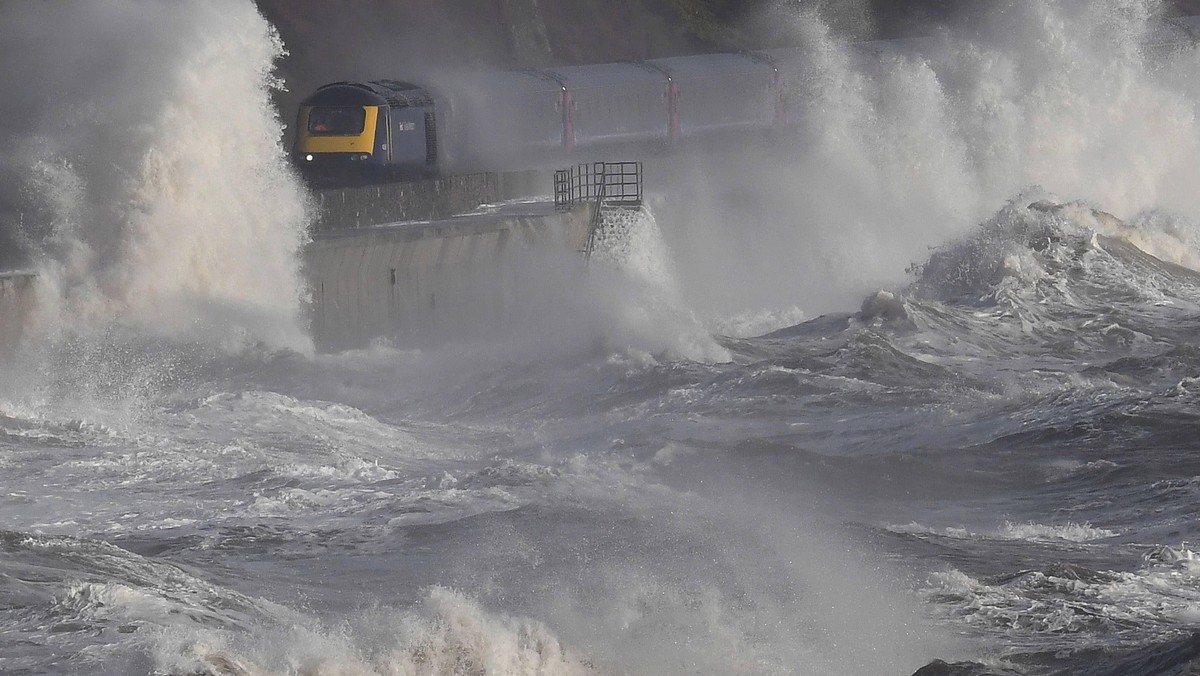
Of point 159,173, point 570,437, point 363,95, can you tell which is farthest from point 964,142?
point 570,437

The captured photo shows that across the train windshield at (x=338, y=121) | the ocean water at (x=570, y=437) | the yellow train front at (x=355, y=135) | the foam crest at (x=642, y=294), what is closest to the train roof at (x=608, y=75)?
the ocean water at (x=570, y=437)

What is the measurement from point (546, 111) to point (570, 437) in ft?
61.5

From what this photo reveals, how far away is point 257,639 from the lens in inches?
267

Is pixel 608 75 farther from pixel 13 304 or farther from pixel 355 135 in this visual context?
pixel 13 304

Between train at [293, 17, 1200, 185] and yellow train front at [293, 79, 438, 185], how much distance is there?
0.05ft

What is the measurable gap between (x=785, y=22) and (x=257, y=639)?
4878 centimetres

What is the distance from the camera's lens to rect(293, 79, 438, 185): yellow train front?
1021 inches

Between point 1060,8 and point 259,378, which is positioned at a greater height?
point 1060,8

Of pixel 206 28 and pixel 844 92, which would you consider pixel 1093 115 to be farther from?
pixel 206 28

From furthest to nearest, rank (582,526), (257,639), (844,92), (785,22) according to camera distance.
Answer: (785,22), (844,92), (582,526), (257,639)

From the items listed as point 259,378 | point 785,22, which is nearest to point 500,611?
point 259,378

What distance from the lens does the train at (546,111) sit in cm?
2614

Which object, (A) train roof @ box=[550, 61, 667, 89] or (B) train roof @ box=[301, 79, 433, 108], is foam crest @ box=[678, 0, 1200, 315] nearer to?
(A) train roof @ box=[550, 61, 667, 89]

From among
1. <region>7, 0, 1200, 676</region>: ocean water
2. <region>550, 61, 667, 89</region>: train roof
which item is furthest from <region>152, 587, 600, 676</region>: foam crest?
<region>550, 61, 667, 89</region>: train roof
